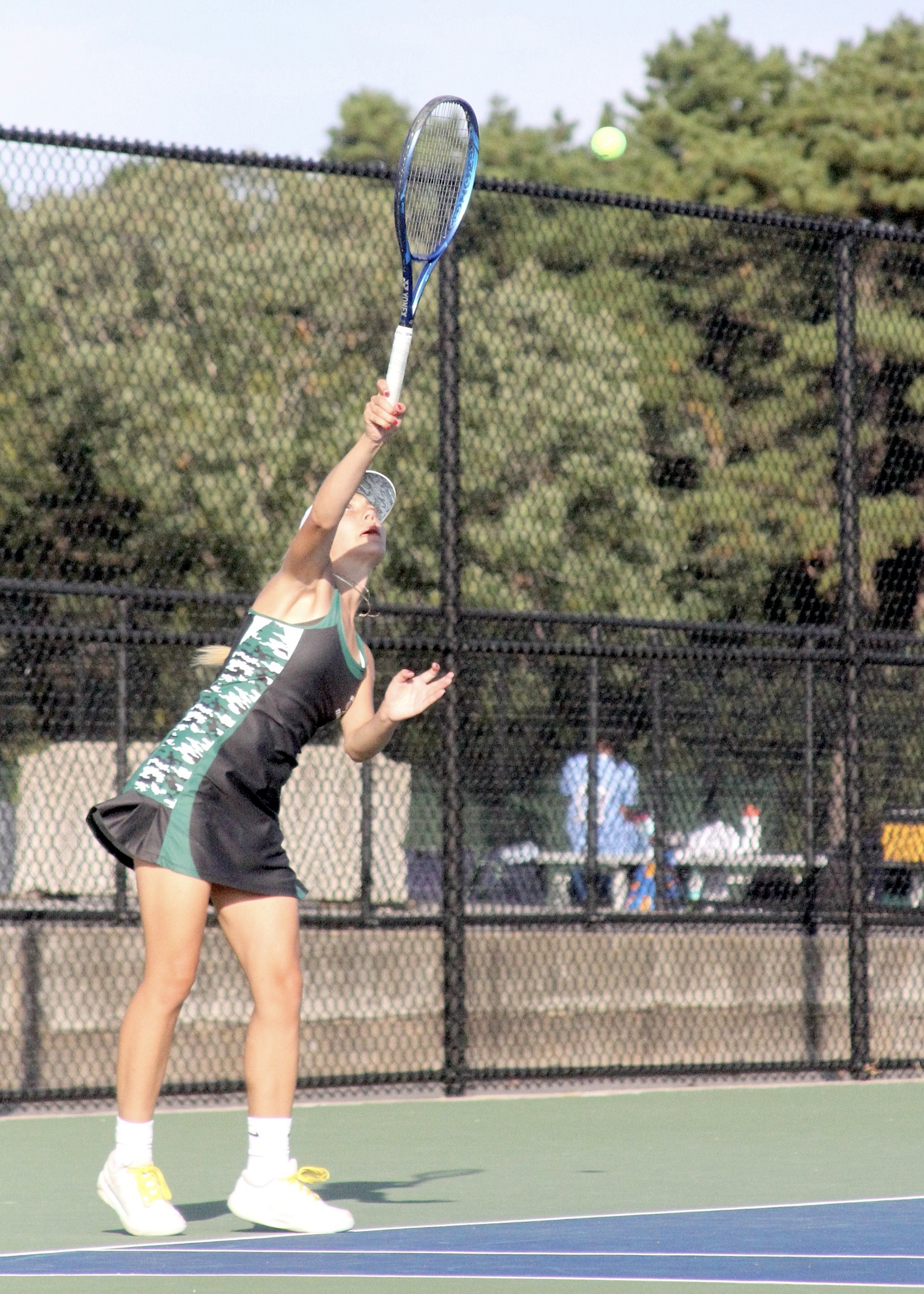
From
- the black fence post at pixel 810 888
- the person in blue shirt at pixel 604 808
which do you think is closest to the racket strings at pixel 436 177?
the black fence post at pixel 810 888

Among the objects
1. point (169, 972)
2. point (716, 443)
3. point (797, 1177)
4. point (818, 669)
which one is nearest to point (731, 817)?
point (818, 669)

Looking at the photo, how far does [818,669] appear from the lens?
371 inches

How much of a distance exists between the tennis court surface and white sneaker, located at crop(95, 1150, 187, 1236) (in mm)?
41

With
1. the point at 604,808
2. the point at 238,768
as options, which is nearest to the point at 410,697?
the point at 238,768

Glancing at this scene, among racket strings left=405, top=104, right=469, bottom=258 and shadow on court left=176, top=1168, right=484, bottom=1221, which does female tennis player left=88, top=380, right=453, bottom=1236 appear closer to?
shadow on court left=176, top=1168, right=484, bottom=1221

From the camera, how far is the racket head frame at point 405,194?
4.98 m

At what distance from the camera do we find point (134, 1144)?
4.40m

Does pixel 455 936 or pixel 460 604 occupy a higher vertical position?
pixel 460 604

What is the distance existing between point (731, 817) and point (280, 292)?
33.9 feet

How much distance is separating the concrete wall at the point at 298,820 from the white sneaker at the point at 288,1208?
3815mm

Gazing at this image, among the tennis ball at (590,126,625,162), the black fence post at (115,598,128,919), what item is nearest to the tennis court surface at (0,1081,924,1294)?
the black fence post at (115,598,128,919)

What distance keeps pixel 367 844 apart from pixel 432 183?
11.2 feet

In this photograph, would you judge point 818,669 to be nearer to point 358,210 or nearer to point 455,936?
point 455,936

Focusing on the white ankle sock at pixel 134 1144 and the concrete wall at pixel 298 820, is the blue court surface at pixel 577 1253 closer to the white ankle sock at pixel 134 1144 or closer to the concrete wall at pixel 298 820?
the white ankle sock at pixel 134 1144
